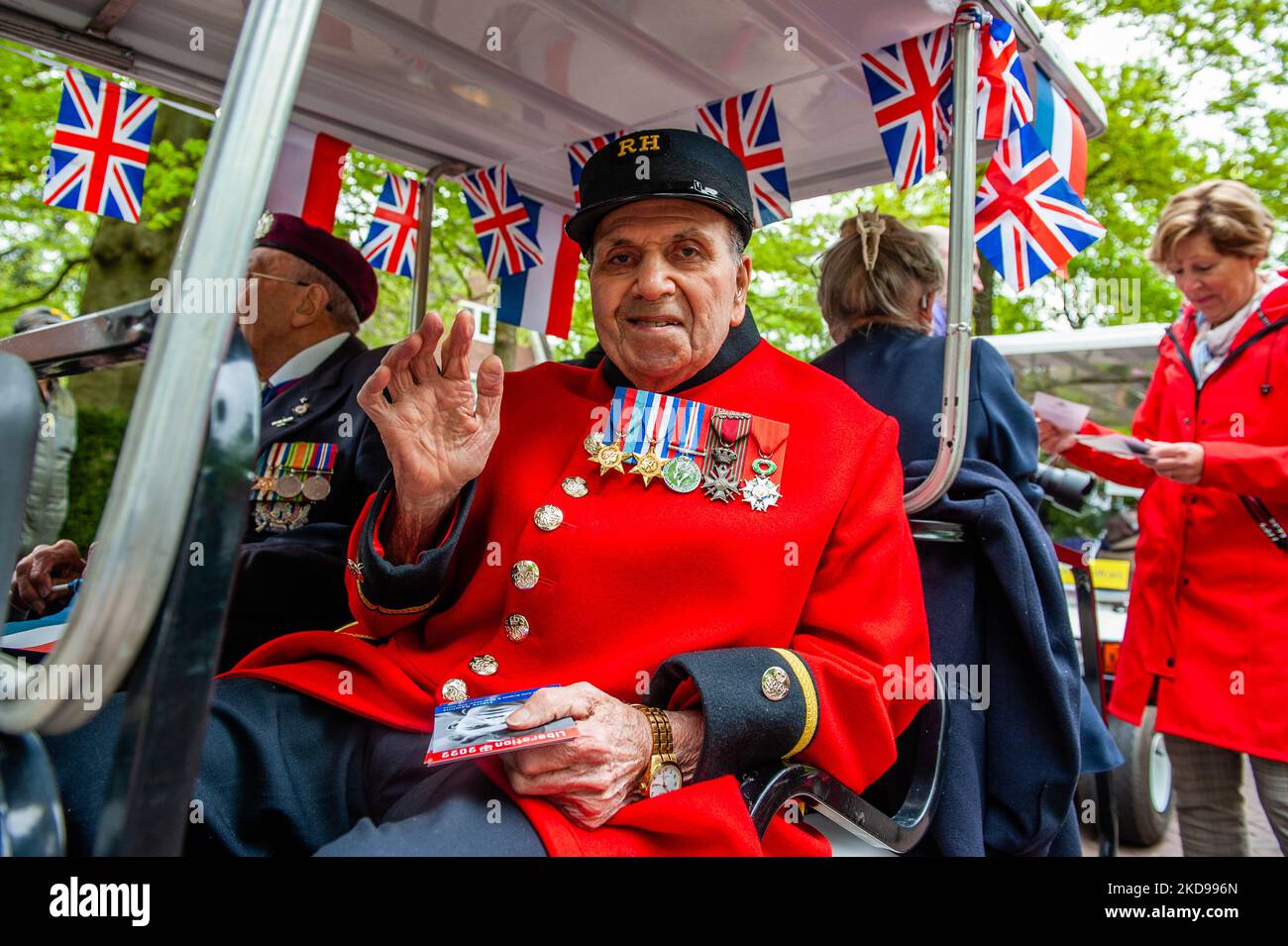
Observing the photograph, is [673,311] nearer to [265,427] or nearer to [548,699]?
[548,699]

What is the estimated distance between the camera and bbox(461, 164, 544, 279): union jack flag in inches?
135

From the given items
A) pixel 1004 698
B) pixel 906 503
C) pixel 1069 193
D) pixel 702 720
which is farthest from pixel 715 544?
pixel 1069 193

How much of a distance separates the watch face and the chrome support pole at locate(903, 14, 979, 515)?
0.89 metres

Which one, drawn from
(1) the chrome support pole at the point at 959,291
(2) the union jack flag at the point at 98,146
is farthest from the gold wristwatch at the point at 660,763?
(2) the union jack flag at the point at 98,146

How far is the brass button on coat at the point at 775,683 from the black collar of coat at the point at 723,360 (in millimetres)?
656

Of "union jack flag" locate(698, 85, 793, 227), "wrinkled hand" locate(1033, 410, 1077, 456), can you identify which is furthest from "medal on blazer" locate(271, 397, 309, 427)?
"wrinkled hand" locate(1033, 410, 1077, 456)

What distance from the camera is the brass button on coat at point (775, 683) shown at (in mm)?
1604

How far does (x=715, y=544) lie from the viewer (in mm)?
1766

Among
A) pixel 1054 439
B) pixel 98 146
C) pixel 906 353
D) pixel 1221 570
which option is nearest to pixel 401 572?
pixel 906 353

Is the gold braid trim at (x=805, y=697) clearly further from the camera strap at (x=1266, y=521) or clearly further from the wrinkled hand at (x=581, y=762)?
the camera strap at (x=1266, y=521)

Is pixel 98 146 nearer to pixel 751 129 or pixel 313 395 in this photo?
pixel 313 395

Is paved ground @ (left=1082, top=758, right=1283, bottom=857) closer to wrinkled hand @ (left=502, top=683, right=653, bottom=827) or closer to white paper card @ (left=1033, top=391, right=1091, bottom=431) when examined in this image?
white paper card @ (left=1033, top=391, right=1091, bottom=431)
